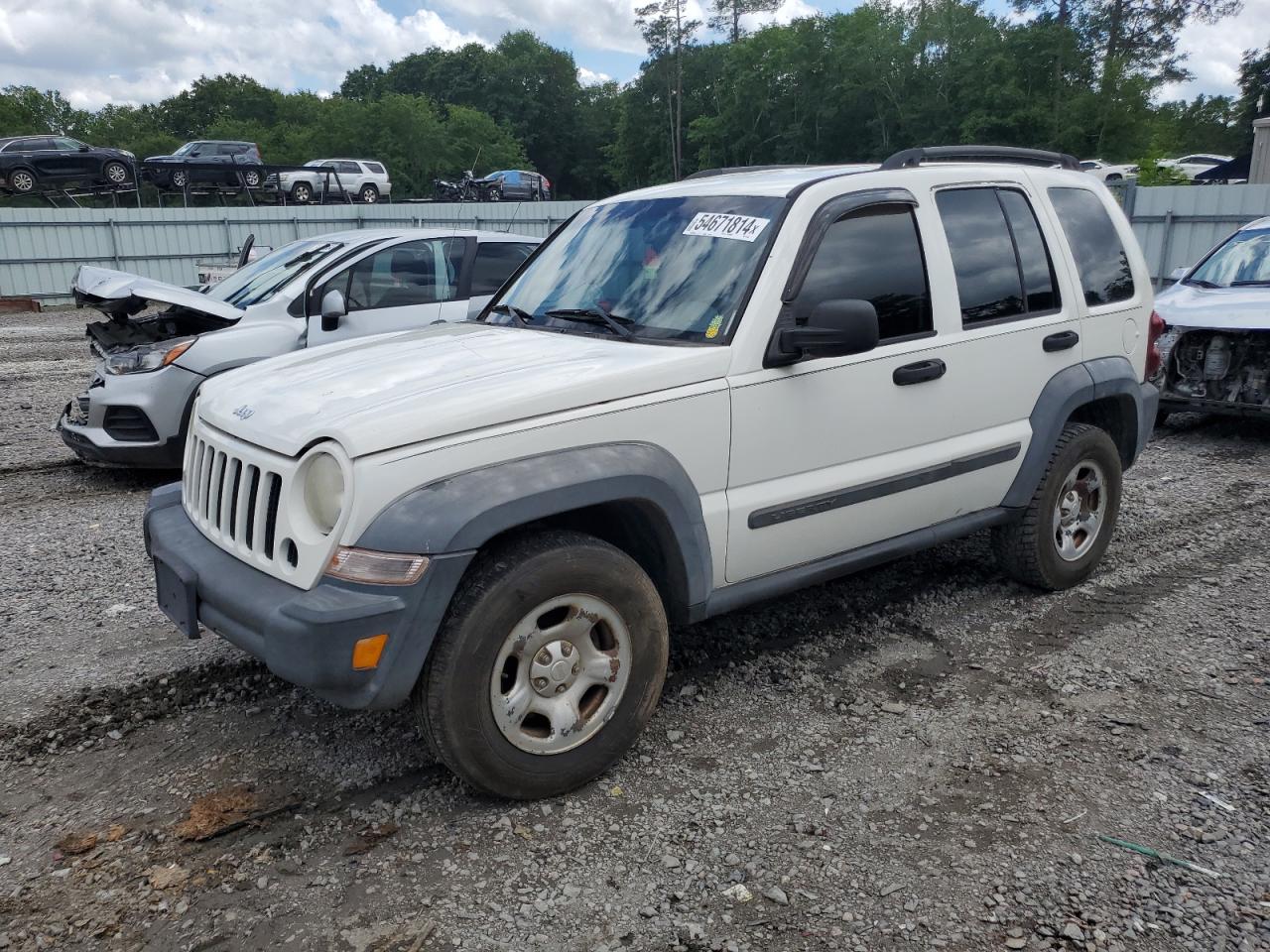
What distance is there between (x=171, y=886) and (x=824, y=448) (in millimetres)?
2552

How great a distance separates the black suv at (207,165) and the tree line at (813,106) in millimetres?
33777

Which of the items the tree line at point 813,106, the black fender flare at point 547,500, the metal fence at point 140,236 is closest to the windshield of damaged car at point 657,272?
the black fender flare at point 547,500

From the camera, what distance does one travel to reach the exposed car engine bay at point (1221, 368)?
770cm

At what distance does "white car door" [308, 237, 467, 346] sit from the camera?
7.45 metres

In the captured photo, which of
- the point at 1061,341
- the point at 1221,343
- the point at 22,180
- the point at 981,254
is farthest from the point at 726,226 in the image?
the point at 22,180

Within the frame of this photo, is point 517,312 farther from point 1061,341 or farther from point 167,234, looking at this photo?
point 167,234

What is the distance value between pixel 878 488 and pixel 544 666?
5.19 ft

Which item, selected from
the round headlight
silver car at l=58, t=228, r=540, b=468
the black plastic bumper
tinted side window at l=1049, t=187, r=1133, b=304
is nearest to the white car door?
silver car at l=58, t=228, r=540, b=468

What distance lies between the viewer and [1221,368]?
7879mm

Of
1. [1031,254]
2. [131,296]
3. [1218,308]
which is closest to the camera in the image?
[1031,254]

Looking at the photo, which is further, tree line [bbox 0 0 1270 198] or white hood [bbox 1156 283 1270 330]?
tree line [bbox 0 0 1270 198]

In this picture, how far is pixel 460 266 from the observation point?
8.06m

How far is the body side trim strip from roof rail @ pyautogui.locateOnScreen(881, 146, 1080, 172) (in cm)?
129

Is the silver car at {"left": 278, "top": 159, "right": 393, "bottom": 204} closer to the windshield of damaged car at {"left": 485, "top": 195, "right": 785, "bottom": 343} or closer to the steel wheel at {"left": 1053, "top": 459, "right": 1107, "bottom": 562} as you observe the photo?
the windshield of damaged car at {"left": 485, "top": 195, "right": 785, "bottom": 343}
